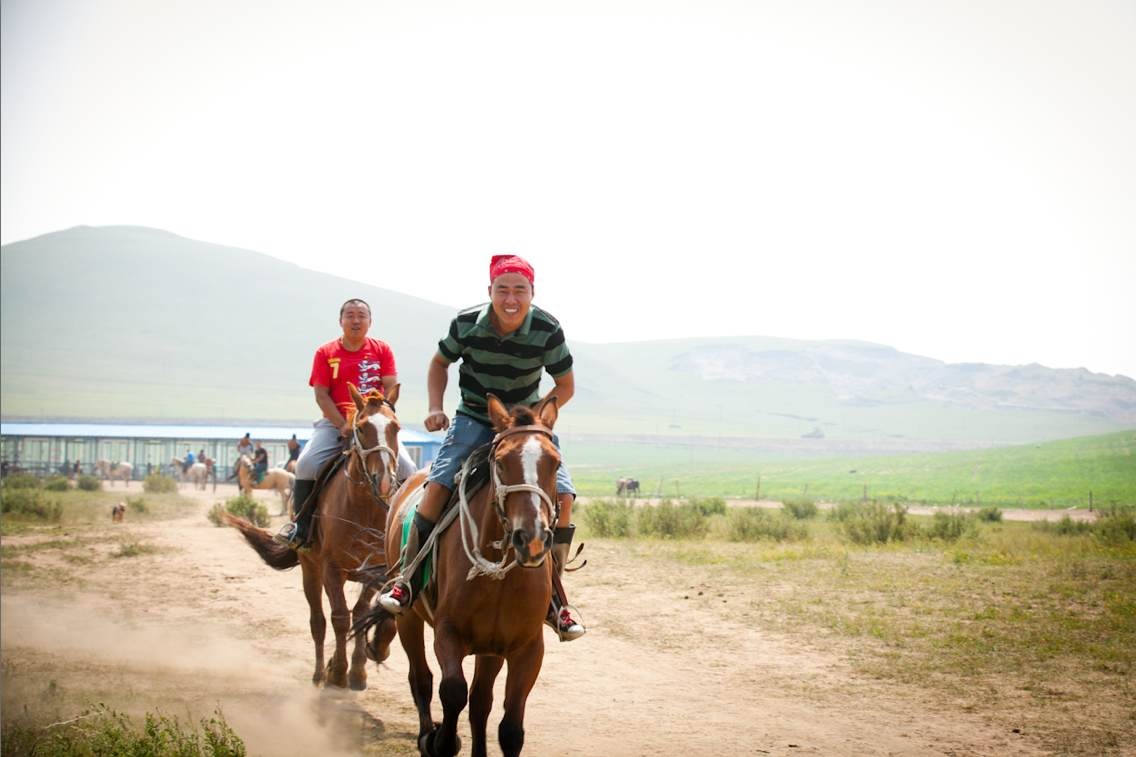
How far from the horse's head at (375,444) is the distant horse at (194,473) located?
4557cm

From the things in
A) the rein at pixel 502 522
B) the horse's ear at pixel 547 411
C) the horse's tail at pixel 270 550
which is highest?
the horse's ear at pixel 547 411

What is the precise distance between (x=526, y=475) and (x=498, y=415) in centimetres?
61

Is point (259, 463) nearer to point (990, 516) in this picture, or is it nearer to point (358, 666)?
point (990, 516)

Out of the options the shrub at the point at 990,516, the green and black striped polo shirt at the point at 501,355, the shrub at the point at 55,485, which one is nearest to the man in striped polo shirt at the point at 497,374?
the green and black striped polo shirt at the point at 501,355

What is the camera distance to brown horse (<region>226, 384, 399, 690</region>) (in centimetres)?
938

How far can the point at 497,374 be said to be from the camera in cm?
683

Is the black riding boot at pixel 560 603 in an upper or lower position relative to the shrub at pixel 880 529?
upper

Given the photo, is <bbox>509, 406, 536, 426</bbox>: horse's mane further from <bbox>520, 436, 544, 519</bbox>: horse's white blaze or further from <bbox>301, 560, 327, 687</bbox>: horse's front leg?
<bbox>301, 560, 327, 687</bbox>: horse's front leg

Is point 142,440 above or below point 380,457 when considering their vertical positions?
below

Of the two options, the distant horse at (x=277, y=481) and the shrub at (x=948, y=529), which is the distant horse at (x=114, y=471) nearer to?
the distant horse at (x=277, y=481)

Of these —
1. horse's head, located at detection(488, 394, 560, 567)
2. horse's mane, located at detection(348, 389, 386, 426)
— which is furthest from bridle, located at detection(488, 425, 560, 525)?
horse's mane, located at detection(348, 389, 386, 426)

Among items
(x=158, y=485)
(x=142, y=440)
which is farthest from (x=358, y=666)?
(x=142, y=440)

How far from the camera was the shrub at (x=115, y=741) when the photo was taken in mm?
6910

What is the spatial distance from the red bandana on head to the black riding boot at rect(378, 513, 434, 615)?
1693 millimetres
